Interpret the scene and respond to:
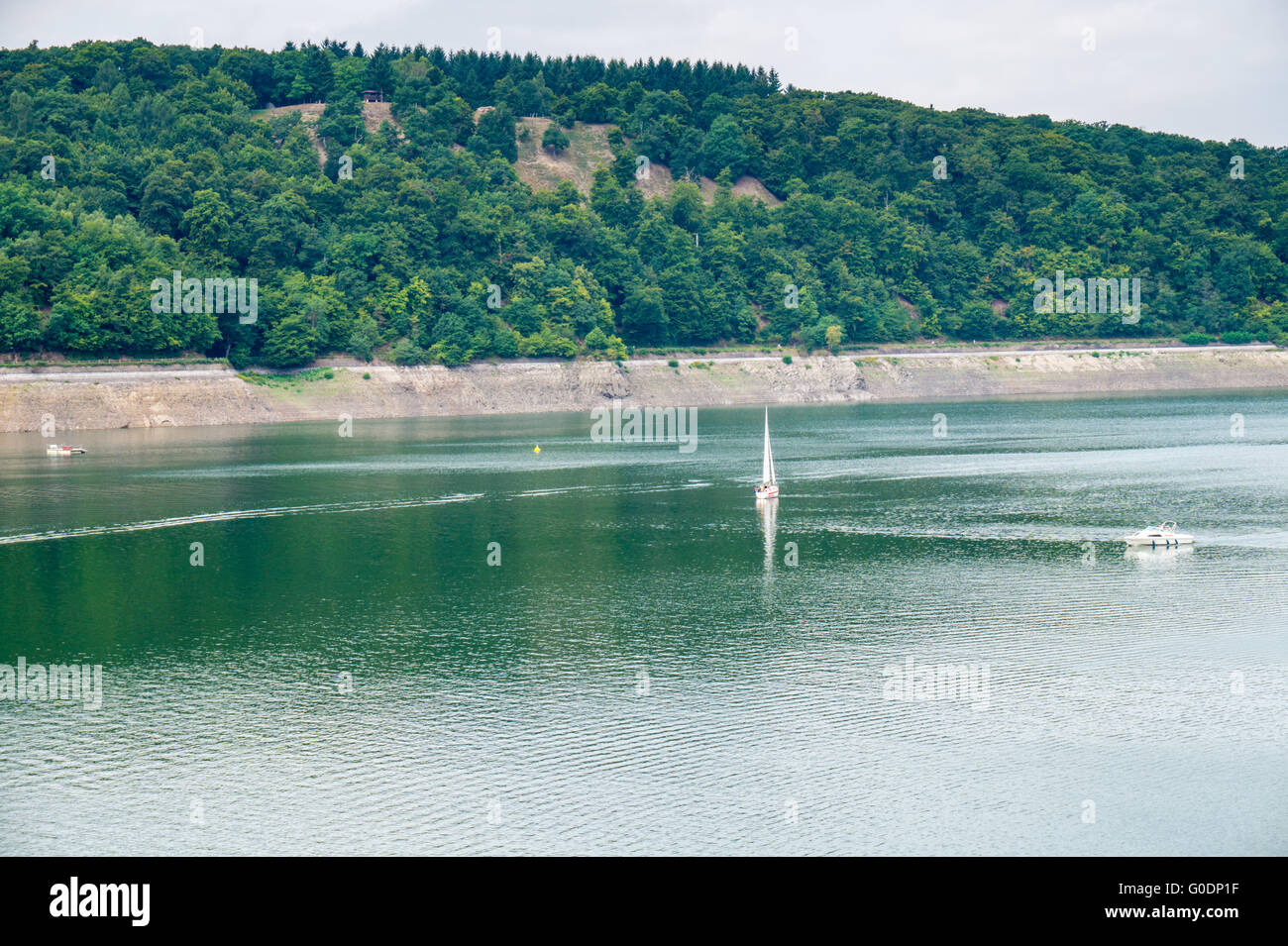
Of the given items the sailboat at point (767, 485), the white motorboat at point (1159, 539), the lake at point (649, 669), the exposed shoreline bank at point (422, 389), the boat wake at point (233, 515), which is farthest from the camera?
the exposed shoreline bank at point (422, 389)

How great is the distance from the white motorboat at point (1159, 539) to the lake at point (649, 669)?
87 cm

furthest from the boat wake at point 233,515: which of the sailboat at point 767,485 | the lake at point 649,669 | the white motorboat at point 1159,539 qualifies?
the white motorboat at point 1159,539

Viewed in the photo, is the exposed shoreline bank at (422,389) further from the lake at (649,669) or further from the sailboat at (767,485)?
the sailboat at (767,485)

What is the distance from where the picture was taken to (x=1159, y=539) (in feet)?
199

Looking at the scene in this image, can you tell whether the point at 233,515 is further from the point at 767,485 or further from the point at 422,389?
the point at 422,389

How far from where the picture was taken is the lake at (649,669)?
94.0 ft

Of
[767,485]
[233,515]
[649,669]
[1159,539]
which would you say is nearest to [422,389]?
[233,515]

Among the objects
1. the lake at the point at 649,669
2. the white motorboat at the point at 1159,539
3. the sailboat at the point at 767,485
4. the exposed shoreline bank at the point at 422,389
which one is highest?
the exposed shoreline bank at the point at 422,389

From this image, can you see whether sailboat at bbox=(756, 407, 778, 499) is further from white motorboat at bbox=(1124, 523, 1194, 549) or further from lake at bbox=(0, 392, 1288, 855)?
white motorboat at bbox=(1124, 523, 1194, 549)

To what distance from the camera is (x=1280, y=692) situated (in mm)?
37094

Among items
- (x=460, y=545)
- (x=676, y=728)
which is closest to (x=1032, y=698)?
(x=676, y=728)

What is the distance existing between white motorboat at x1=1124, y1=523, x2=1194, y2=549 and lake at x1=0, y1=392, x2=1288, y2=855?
0.87 meters
